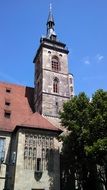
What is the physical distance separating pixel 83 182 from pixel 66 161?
2366 mm

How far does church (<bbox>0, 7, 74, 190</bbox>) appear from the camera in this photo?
72.1ft

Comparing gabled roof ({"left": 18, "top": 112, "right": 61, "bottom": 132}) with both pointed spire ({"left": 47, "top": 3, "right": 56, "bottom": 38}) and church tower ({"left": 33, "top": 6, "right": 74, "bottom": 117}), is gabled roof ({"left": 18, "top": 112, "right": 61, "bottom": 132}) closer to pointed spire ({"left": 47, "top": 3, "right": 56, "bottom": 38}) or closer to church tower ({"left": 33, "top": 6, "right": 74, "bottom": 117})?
church tower ({"left": 33, "top": 6, "right": 74, "bottom": 117})

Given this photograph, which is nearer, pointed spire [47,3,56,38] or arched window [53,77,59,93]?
arched window [53,77,59,93]

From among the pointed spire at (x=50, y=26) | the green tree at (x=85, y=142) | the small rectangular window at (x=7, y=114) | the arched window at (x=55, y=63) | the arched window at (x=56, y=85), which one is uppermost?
the pointed spire at (x=50, y=26)

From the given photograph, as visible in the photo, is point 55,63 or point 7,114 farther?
point 55,63

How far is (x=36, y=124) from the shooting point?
970 inches

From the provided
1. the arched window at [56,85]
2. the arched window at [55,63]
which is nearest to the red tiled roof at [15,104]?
the arched window at [56,85]

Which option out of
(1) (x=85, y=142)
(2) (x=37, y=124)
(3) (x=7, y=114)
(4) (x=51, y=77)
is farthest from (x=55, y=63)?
(1) (x=85, y=142)

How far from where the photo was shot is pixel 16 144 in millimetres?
23578

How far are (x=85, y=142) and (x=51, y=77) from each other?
41.9 ft

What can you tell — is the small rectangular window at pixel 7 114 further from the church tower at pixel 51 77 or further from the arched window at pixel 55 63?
the arched window at pixel 55 63

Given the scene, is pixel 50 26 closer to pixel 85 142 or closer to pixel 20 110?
pixel 20 110

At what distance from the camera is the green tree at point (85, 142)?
2111 cm

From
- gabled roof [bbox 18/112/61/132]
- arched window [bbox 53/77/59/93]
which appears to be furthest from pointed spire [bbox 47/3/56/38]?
gabled roof [bbox 18/112/61/132]
